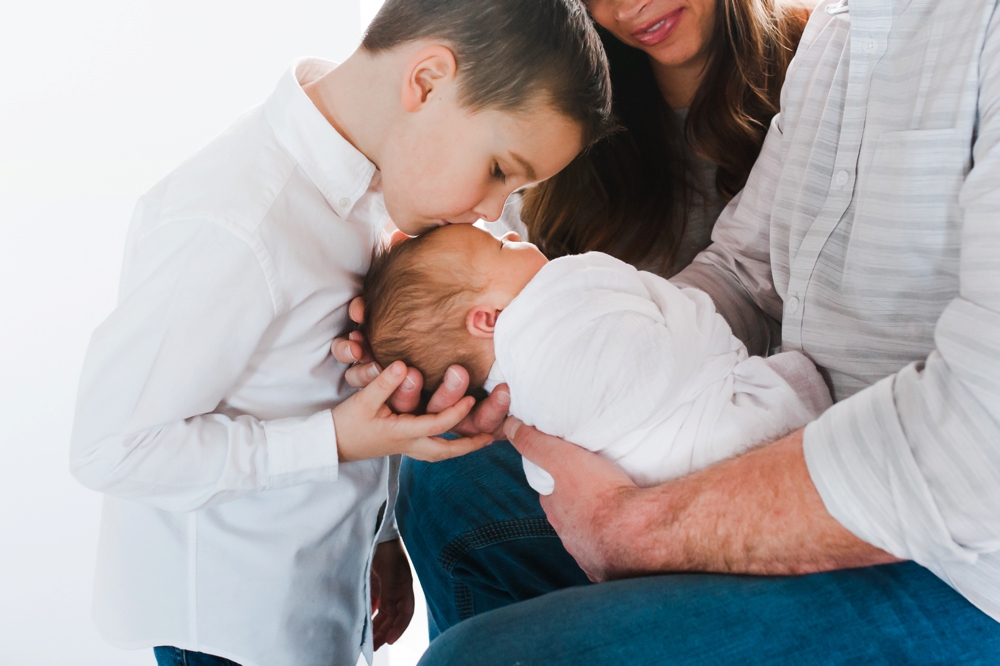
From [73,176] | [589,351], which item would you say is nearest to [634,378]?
[589,351]

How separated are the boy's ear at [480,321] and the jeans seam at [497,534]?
361 mm

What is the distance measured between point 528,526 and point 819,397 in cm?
50

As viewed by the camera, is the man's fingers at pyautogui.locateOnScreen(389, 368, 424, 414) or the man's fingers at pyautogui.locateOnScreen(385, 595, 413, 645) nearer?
the man's fingers at pyautogui.locateOnScreen(389, 368, 424, 414)

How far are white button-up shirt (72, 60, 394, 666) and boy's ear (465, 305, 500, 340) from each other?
0.19 m

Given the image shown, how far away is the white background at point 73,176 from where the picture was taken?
5.56ft

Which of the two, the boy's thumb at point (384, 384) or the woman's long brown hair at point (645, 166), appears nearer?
the boy's thumb at point (384, 384)

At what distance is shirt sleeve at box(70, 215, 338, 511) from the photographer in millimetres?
909

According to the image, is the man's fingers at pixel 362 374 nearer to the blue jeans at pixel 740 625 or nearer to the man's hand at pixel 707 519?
the man's hand at pixel 707 519

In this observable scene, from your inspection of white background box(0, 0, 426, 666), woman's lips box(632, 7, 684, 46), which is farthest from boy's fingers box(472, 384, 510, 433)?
white background box(0, 0, 426, 666)

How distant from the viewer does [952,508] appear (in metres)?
0.71

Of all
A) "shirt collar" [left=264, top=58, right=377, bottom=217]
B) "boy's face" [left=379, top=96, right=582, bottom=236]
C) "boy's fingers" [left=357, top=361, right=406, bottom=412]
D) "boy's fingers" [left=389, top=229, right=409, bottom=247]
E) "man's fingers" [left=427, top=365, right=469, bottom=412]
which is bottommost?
"man's fingers" [left=427, top=365, right=469, bottom=412]

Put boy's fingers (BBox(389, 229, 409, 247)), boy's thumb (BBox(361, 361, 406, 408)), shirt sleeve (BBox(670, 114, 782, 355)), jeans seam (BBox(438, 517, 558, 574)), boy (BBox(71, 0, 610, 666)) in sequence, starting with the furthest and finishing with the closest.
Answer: shirt sleeve (BBox(670, 114, 782, 355)) < jeans seam (BBox(438, 517, 558, 574)) < boy's fingers (BBox(389, 229, 409, 247)) < boy's thumb (BBox(361, 361, 406, 408)) < boy (BBox(71, 0, 610, 666))

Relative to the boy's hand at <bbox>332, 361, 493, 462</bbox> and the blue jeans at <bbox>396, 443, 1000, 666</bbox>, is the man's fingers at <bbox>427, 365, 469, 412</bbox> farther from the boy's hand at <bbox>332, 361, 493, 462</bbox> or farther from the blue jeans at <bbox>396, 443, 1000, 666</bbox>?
the blue jeans at <bbox>396, 443, 1000, 666</bbox>

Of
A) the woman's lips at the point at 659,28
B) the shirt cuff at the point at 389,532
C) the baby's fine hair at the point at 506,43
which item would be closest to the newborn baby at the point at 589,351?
the baby's fine hair at the point at 506,43
